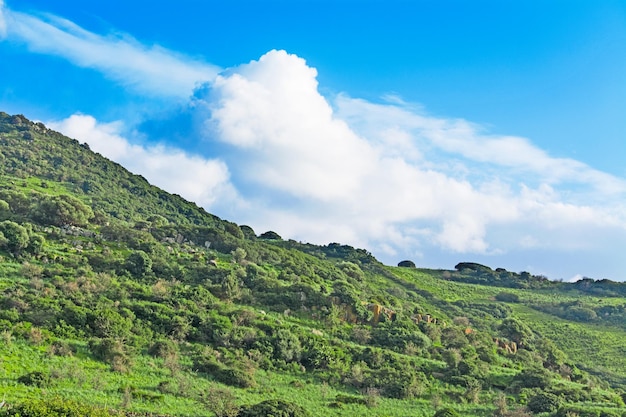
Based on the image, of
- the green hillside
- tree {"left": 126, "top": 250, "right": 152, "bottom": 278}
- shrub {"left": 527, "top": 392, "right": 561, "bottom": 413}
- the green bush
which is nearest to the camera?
the green bush

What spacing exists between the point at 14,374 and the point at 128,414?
618 centimetres

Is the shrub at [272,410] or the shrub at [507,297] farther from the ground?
the shrub at [507,297]

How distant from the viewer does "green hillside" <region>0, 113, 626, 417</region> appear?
2766cm

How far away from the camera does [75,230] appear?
5988 cm

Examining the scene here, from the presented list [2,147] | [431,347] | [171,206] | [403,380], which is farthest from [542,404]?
[2,147]

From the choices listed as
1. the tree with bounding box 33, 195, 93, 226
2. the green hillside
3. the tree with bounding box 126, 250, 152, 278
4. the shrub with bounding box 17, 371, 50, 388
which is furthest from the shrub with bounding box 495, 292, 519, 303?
the shrub with bounding box 17, 371, 50, 388

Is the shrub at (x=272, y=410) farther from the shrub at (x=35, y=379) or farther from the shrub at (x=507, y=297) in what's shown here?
the shrub at (x=507, y=297)

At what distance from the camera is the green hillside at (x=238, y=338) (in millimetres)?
27656

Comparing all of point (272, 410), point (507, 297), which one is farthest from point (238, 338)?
point (507, 297)

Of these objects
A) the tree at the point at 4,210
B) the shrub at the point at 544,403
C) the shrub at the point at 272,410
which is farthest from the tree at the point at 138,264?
the shrub at the point at 544,403

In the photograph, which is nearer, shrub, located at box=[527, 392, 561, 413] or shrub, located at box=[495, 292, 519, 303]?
shrub, located at box=[527, 392, 561, 413]

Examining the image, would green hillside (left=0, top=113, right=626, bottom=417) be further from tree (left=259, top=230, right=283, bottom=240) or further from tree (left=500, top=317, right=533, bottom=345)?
tree (left=259, top=230, right=283, bottom=240)

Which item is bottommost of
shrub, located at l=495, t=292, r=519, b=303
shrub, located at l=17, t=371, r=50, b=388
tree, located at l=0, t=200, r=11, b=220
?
shrub, located at l=17, t=371, r=50, b=388

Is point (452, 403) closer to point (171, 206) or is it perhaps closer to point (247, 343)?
point (247, 343)
